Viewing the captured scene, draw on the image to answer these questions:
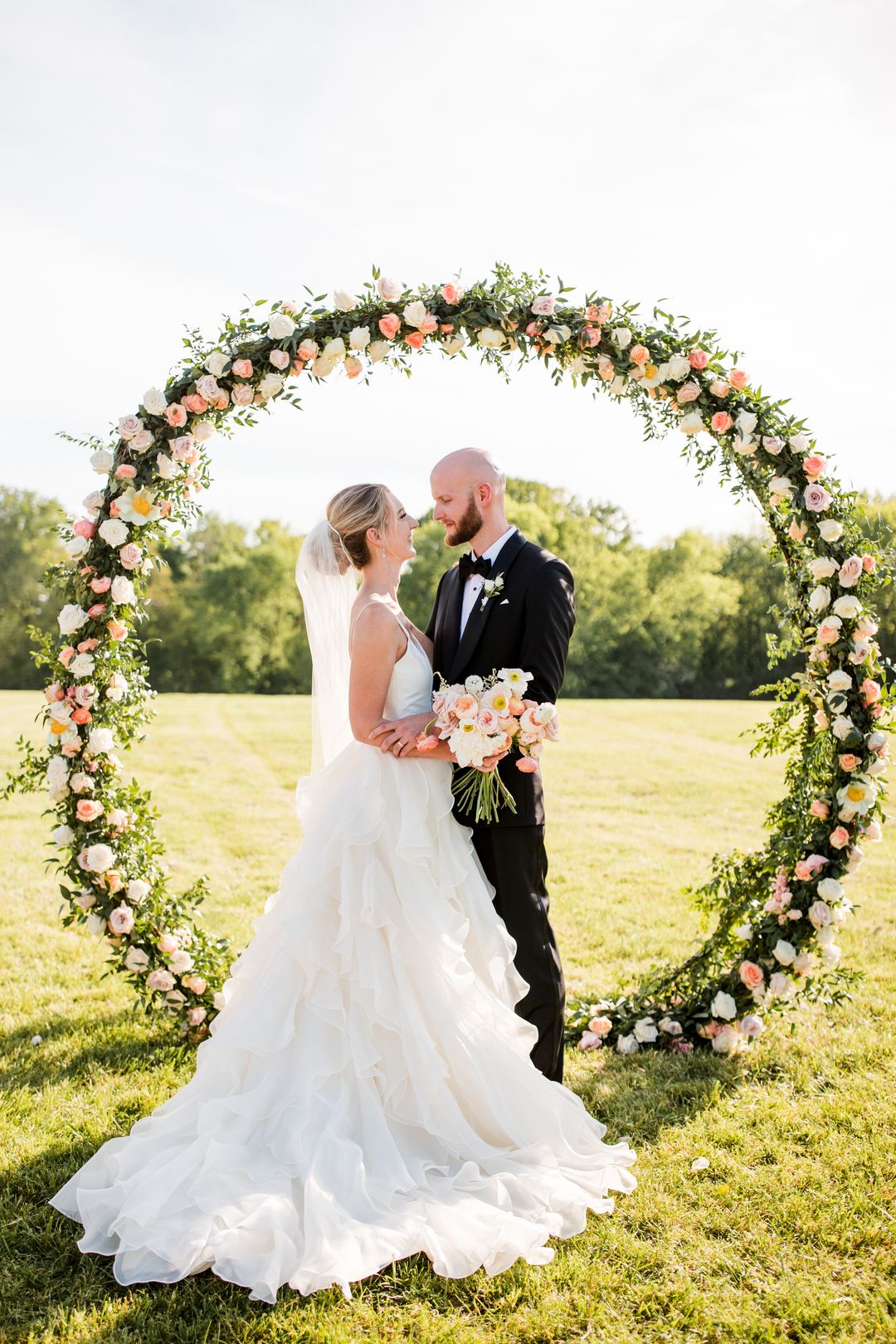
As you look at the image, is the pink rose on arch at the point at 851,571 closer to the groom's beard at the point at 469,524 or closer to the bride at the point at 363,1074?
the groom's beard at the point at 469,524

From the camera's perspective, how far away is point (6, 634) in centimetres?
4009

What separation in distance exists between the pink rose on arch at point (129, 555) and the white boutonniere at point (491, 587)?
1893 millimetres

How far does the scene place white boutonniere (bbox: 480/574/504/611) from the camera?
173 inches

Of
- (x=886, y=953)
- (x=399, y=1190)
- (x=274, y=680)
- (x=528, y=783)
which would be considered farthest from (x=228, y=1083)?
(x=274, y=680)

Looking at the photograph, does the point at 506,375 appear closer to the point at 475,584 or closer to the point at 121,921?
the point at 475,584

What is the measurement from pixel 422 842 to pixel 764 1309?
211 cm

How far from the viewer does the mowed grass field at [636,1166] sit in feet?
10.8

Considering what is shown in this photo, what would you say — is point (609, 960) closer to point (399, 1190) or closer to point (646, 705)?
point (399, 1190)

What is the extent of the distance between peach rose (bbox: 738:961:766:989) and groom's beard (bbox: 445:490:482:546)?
277 cm

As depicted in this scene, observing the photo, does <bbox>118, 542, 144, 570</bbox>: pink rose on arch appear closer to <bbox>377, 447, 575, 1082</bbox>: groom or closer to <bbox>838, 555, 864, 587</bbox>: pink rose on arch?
<bbox>377, 447, 575, 1082</bbox>: groom

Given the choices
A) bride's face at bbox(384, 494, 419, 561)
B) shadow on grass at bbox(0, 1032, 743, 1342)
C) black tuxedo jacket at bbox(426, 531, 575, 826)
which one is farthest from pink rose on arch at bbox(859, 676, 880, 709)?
shadow on grass at bbox(0, 1032, 743, 1342)

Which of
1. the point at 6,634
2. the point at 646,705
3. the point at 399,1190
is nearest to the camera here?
the point at 399,1190

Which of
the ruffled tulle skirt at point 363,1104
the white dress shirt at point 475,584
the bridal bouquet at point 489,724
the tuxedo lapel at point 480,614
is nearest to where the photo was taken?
the ruffled tulle skirt at point 363,1104

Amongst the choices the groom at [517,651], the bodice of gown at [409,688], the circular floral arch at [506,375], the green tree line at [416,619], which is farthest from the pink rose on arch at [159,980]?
the green tree line at [416,619]
